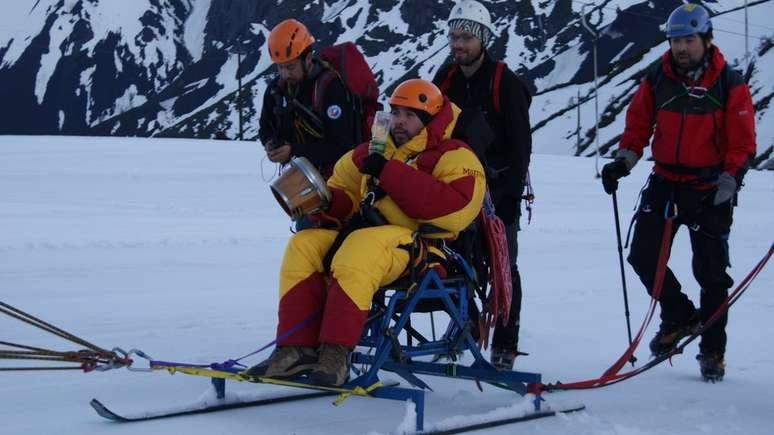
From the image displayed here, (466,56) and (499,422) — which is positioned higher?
(466,56)

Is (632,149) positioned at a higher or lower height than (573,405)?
higher

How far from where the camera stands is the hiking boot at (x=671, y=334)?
225 inches

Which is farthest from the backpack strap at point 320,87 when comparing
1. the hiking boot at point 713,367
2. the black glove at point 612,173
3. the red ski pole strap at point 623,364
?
the hiking boot at point 713,367

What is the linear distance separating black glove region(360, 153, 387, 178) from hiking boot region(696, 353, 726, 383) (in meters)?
2.46

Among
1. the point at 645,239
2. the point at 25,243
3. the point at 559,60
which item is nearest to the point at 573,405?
the point at 645,239

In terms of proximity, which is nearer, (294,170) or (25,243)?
(294,170)

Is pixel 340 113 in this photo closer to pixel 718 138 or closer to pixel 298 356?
pixel 298 356

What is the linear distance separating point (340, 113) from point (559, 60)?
14283cm

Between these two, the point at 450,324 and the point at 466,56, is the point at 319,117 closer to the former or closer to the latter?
the point at 466,56

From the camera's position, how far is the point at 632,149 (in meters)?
5.67

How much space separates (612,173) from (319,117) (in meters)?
1.74

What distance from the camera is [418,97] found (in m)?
4.62

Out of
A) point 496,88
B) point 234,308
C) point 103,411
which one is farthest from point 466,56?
point 234,308

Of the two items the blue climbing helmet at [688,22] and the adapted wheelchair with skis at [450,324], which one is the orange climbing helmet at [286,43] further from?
the blue climbing helmet at [688,22]
